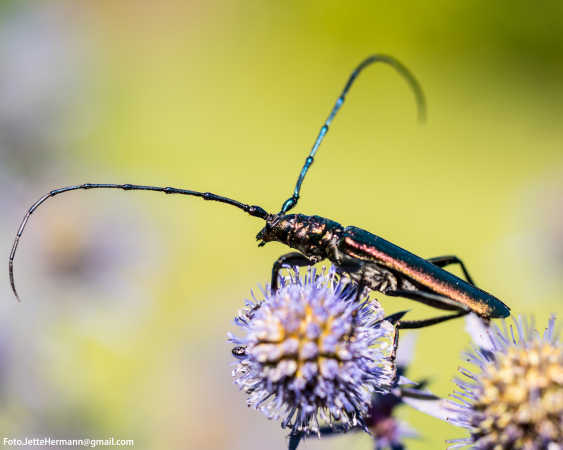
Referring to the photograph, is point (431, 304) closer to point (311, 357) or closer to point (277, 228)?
point (311, 357)

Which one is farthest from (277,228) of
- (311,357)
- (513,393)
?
(513,393)

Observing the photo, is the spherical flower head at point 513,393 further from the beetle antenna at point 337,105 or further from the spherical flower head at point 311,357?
the beetle antenna at point 337,105

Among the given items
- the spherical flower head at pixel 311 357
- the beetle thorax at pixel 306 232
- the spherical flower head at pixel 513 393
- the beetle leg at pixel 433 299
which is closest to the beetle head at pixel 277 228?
the beetle thorax at pixel 306 232

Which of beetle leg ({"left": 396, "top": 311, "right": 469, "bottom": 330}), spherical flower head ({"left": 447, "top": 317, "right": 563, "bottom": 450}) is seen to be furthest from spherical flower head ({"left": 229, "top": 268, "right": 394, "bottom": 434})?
spherical flower head ({"left": 447, "top": 317, "right": 563, "bottom": 450})

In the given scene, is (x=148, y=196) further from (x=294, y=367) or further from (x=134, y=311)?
(x=294, y=367)

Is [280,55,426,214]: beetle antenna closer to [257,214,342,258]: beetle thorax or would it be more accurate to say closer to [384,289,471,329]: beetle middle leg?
[257,214,342,258]: beetle thorax

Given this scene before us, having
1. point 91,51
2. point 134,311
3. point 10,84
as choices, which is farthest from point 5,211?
point 91,51
